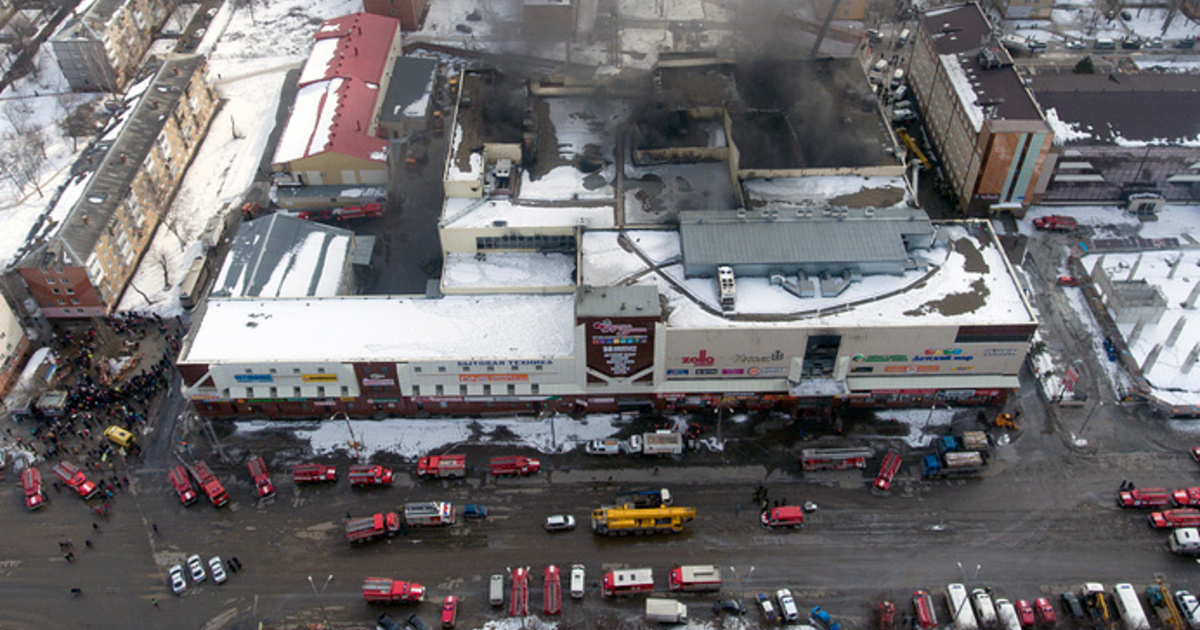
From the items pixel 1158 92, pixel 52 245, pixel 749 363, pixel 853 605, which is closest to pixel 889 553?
pixel 853 605

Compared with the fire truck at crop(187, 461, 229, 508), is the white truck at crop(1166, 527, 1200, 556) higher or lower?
higher

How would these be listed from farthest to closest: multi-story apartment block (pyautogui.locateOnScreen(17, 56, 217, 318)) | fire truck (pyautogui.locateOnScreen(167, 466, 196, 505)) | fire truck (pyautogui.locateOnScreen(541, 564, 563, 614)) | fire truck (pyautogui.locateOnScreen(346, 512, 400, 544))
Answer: multi-story apartment block (pyautogui.locateOnScreen(17, 56, 217, 318))
fire truck (pyautogui.locateOnScreen(167, 466, 196, 505))
fire truck (pyautogui.locateOnScreen(346, 512, 400, 544))
fire truck (pyautogui.locateOnScreen(541, 564, 563, 614))

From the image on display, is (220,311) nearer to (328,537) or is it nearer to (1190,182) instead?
(328,537)

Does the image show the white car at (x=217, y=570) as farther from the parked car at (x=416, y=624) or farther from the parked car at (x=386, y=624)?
the parked car at (x=416, y=624)

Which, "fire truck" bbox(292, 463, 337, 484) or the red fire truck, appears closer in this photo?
"fire truck" bbox(292, 463, 337, 484)

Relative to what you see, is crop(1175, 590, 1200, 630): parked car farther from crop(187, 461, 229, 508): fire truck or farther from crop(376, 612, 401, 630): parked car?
crop(187, 461, 229, 508): fire truck

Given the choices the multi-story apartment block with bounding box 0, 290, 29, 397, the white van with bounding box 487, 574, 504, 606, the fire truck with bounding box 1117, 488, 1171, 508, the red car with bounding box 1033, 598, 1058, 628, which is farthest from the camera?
the multi-story apartment block with bounding box 0, 290, 29, 397

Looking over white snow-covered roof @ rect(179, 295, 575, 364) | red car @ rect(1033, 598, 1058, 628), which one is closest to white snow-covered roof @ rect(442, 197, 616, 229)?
white snow-covered roof @ rect(179, 295, 575, 364)
